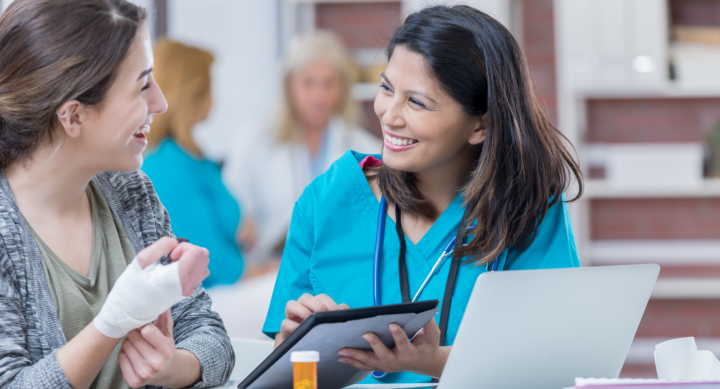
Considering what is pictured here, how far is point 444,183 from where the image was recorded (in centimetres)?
143

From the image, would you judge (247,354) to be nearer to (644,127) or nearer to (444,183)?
(444,183)

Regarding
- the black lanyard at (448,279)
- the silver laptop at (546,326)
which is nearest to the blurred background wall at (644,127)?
the black lanyard at (448,279)

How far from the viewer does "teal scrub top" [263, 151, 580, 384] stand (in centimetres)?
132

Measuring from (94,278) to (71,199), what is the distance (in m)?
0.13

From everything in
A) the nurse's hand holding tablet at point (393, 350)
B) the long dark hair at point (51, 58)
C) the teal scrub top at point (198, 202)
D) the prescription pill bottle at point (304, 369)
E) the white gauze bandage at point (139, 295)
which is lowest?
the teal scrub top at point (198, 202)

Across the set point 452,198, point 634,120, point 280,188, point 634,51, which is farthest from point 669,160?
point 452,198

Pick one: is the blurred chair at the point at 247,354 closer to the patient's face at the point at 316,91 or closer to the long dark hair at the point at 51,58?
the long dark hair at the point at 51,58

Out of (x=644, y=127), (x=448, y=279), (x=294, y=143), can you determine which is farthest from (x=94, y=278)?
(x=644, y=127)

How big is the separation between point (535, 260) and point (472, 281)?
0.13 metres

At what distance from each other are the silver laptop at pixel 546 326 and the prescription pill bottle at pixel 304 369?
17 centimetres

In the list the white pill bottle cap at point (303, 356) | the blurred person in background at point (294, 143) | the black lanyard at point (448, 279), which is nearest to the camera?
the white pill bottle cap at point (303, 356)

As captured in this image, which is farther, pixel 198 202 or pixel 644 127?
pixel 644 127

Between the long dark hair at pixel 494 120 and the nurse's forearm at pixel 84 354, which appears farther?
the long dark hair at pixel 494 120

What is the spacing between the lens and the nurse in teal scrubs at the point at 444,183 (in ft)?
4.27
